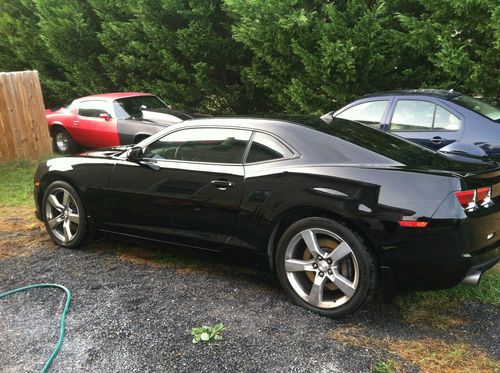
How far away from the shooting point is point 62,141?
10461 millimetres

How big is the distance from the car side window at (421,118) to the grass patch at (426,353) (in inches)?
131

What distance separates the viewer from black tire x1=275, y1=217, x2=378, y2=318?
313cm

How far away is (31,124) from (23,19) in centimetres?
696

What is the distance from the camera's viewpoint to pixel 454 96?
19.4 ft

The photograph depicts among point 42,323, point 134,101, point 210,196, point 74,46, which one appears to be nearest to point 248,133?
point 210,196

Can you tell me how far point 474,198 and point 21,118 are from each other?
825 cm

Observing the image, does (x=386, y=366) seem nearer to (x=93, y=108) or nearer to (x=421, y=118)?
(x=421, y=118)

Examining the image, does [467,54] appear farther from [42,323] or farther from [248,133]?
[42,323]

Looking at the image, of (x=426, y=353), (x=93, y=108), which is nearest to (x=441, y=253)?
(x=426, y=353)

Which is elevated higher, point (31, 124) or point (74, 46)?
point (74, 46)

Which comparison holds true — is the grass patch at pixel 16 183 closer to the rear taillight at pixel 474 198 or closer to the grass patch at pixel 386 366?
the grass patch at pixel 386 366

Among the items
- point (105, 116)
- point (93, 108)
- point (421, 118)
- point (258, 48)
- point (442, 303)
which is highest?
point (258, 48)

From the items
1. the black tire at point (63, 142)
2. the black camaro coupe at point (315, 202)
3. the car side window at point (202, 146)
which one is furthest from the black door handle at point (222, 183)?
the black tire at point (63, 142)

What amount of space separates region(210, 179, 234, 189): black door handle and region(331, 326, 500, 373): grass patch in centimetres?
129
